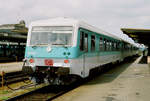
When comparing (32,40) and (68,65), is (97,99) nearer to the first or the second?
(68,65)

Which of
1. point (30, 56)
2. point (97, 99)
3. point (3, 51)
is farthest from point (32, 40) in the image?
point (3, 51)

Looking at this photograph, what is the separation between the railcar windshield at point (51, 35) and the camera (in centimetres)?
1011

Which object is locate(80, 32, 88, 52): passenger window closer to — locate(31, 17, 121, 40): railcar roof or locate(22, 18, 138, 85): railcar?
locate(22, 18, 138, 85): railcar

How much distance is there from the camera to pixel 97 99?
327 inches

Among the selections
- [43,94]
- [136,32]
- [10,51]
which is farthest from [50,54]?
[10,51]

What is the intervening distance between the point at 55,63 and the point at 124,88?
10.7 feet

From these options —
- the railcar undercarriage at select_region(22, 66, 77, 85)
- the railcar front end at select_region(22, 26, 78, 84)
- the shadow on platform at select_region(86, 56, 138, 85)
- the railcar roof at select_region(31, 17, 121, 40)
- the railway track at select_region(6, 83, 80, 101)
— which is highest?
the railcar roof at select_region(31, 17, 121, 40)

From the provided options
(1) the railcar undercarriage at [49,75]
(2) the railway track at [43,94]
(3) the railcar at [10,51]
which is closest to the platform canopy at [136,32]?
(2) the railway track at [43,94]

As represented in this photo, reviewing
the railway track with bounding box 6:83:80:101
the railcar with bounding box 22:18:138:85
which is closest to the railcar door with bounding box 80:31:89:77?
the railcar with bounding box 22:18:138:85

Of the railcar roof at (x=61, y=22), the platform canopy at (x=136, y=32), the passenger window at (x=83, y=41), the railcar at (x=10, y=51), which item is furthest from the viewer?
the railcar at (x=10, y=51)

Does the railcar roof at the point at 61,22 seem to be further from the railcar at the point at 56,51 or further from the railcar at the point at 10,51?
the railcar at the point at 10,51

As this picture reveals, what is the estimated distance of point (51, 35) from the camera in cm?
1033

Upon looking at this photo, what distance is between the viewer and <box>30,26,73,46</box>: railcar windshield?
33.2 ft

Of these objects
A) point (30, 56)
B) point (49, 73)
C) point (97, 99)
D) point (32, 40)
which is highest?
point (32, 40)
